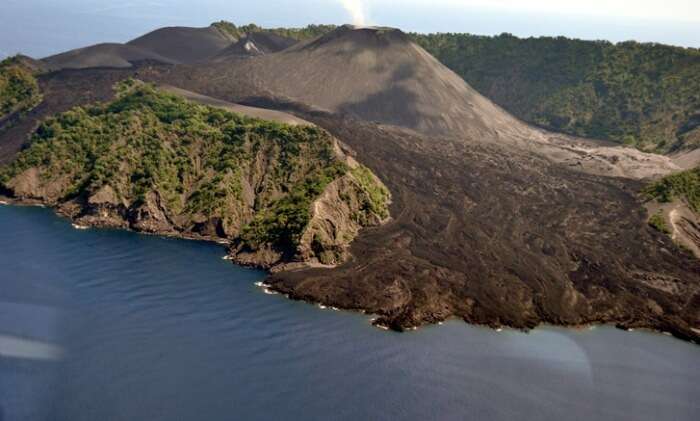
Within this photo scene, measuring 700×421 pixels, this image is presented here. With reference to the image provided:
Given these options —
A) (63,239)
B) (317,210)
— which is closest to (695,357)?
(317,210)

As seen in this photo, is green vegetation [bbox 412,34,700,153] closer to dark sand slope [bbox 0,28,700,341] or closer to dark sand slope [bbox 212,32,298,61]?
dark sand slope [bbox 0,28,700,341]

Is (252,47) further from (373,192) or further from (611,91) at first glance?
(611,91)

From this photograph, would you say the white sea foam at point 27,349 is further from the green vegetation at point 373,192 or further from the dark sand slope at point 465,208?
the green vegetation at point 373,192

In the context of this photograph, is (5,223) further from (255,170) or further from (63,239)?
(255,170)

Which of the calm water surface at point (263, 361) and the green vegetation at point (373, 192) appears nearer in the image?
the calm water surface at point (263, 361)

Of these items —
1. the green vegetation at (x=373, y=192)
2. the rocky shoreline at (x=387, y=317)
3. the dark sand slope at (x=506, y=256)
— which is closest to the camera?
the rocky shoreline at (x=387, y=317)

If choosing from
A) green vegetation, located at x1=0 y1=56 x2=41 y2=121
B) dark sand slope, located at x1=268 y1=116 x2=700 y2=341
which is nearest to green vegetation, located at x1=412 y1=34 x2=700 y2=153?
dark sand slope, located at x1=268 y1=116 x2=700 y2=341

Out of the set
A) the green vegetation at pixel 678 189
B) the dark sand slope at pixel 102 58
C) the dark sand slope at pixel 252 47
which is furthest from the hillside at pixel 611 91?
the dark sand slope at pixel 102 58
